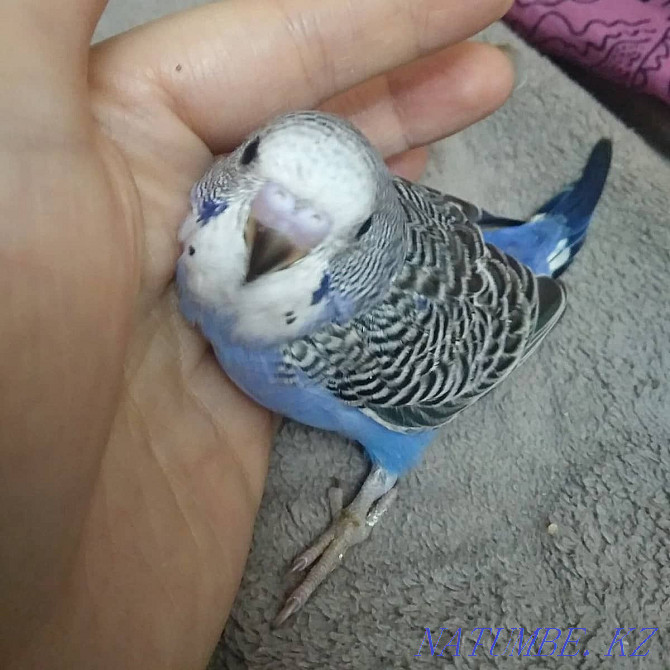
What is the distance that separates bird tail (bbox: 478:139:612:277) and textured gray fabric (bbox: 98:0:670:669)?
0.39 feet

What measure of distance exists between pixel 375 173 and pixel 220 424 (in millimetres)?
514

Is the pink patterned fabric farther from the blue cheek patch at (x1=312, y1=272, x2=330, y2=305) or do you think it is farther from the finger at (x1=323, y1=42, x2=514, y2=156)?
the blue cheek patch at (x1=312, y1=272, x2=330, y2=305)

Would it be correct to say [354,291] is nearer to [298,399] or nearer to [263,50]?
[298,399]

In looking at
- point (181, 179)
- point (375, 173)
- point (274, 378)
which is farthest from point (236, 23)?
point (274, 378)

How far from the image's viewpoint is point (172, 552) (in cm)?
115

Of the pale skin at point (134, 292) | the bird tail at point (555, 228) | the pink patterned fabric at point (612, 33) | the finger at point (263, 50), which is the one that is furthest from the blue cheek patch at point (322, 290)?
the pink patterned fabric at point (612, 33)

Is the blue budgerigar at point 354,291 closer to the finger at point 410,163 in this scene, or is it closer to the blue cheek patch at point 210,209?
the blue cheek patch at point 210,209

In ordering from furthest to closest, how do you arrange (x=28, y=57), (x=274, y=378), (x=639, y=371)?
1. (x=639, y=371)
2. (x=274, y=378)
3. (x=28, y=57)

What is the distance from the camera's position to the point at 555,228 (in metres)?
1.47

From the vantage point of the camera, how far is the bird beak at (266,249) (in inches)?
36.0

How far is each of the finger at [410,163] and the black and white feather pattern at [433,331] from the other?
0.27 metres

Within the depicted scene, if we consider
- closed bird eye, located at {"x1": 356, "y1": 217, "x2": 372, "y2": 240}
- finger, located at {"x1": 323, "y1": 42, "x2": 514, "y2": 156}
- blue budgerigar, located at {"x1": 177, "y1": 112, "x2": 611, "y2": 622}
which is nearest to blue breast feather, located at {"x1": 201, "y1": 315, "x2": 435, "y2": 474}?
blue budgerigar, located at {"x1": 177, "y1": 112, "x2": 611, "y2": 622}

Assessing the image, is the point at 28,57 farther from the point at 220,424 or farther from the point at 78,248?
the point at 220,424

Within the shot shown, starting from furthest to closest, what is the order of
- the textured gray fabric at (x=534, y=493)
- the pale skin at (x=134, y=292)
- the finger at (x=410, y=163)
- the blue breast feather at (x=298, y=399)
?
the finger at (x=410, y=163)
the textured gray fabric at (x=534, y=493)
the blue breast feather at (x=298, y=399)
the pale skin at (x=134, y=292)
